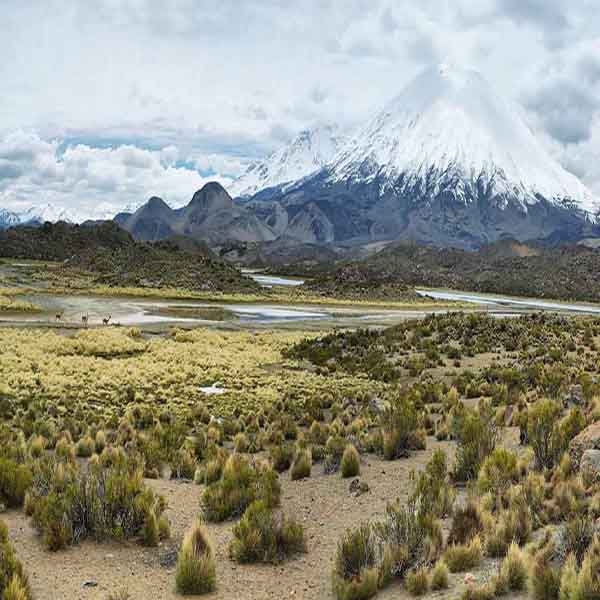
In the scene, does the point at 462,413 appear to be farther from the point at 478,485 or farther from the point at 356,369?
the point at 356,369

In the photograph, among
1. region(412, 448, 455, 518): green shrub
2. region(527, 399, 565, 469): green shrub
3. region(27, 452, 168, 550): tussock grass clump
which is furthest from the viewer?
region(527, 399, 565, 469): green shrub

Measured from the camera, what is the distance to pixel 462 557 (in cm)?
660

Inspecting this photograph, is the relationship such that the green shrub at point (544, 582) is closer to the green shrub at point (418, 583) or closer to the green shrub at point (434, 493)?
the green shrub at point (418, 583)

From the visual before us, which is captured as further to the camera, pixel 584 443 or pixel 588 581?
pixel 584 443

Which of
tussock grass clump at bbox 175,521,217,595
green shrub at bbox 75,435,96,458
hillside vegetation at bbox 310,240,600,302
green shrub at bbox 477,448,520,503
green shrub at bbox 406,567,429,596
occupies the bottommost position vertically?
green shrub at bbox 75,435,96,458

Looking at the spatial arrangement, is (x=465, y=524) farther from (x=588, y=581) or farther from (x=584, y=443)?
(x=584, y=443)

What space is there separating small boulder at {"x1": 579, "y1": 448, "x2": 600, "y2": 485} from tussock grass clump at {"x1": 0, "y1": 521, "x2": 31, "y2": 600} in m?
6.81

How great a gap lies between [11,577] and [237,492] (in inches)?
133

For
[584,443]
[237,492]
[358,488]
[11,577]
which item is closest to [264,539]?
[237,492]

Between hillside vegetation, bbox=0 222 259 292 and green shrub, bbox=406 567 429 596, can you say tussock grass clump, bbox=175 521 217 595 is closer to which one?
green shrub, bbox=406 567 429 596

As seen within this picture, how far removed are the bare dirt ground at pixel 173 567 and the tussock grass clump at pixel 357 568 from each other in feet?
0.67

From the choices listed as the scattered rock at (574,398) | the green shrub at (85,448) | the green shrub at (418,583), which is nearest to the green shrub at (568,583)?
the green shrub at (418,583)

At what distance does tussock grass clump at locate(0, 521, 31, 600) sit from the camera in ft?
19.6

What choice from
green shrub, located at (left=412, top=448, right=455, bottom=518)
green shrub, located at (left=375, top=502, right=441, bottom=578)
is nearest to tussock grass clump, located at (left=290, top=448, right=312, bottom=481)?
green shrub, located at (left=412, top=448, right=455, bottom=518)
